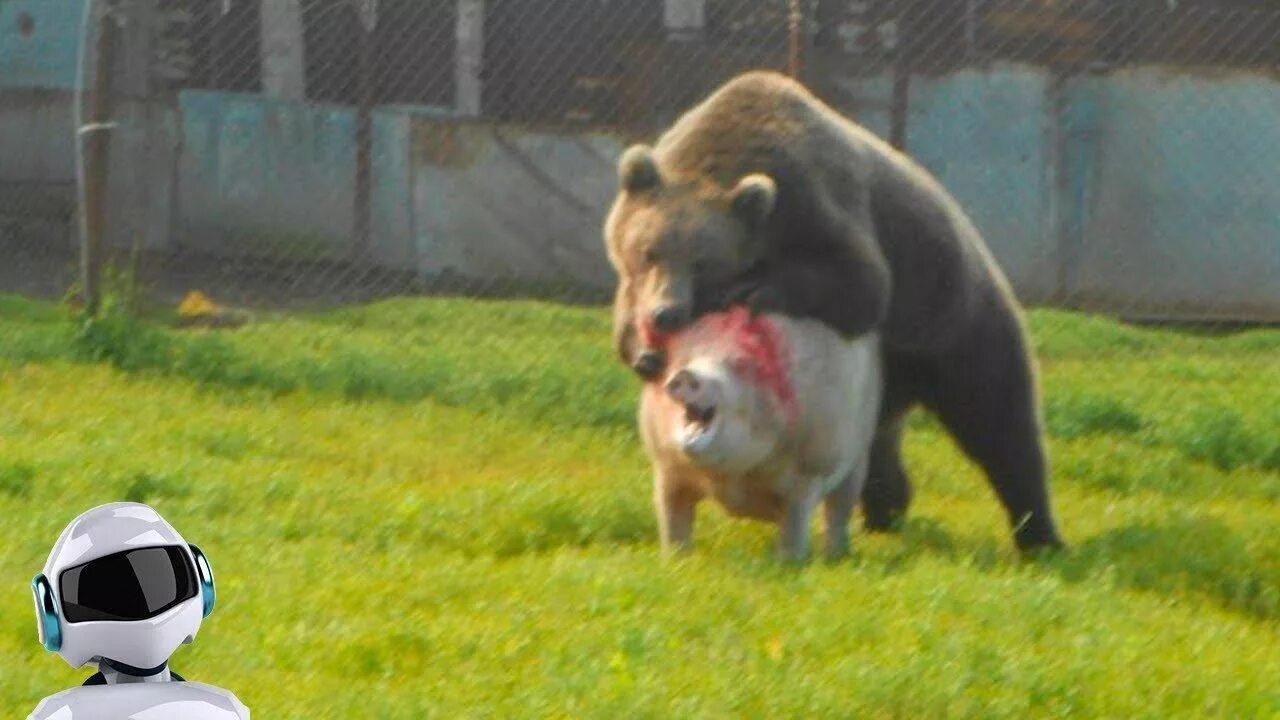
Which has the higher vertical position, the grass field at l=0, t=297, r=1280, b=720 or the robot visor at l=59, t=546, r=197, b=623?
the robot visor at l=59, t=546, r=197, b=623

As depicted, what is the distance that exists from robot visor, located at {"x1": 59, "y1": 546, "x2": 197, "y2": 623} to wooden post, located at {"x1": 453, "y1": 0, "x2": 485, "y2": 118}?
1397 cm

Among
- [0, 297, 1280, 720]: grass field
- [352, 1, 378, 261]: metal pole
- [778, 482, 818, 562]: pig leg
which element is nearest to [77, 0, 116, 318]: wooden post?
[0, 297, 1280, 720]: grass field

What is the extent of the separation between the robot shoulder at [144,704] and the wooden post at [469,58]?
45.8 ft

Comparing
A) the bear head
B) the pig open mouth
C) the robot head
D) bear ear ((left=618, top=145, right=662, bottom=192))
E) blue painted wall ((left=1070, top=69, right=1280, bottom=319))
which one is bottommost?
blue painted wall ((left=1070, top=69, right=1280, bottom=319))

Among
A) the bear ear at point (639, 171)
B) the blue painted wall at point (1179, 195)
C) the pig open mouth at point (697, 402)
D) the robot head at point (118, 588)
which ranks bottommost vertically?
the blue painted wall at point (1179, 195)

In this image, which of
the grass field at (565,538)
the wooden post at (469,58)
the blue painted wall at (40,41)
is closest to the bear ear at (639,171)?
the grass field at (565,538)

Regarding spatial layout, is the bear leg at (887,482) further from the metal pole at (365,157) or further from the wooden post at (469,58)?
the wooden post at (469,58)

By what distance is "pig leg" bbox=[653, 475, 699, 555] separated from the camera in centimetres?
611

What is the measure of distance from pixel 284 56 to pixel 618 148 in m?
3.50

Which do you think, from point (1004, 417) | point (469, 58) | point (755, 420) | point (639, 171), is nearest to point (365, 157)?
point (469, 58)

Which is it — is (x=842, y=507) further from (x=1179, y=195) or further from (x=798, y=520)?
(x=1179, y=195)

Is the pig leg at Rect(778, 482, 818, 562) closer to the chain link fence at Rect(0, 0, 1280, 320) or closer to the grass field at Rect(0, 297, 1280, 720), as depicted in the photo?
the grass field at Rect(0, 297, 1280, 720)

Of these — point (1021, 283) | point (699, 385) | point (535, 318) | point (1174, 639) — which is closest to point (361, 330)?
point (535, 318)

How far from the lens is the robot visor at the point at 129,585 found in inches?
86.3
